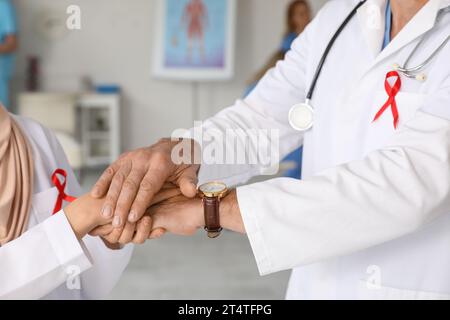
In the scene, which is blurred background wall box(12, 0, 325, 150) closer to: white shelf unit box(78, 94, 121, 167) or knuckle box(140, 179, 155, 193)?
white shelf unit box(78, 94, 121, 167)

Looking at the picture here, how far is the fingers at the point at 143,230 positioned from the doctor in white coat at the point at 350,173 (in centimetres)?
2

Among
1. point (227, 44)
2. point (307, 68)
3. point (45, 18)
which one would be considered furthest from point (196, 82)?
point (307, 68)

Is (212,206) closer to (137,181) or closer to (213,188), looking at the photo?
(213,188)

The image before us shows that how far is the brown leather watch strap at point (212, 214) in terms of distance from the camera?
0.87 m

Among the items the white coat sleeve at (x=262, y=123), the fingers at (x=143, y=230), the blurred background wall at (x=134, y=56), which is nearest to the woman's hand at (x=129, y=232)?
the fingers at (x=143, y=230)

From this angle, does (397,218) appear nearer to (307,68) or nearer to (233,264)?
(307,68)

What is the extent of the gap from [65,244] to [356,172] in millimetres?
444

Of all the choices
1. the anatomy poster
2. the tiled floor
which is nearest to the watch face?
the tiled floor

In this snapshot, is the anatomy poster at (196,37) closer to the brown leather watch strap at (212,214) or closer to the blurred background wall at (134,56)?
the blurred background wall at (134,56)

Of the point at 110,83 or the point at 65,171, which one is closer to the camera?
the point at 65,171

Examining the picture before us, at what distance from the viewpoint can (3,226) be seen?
978mm
